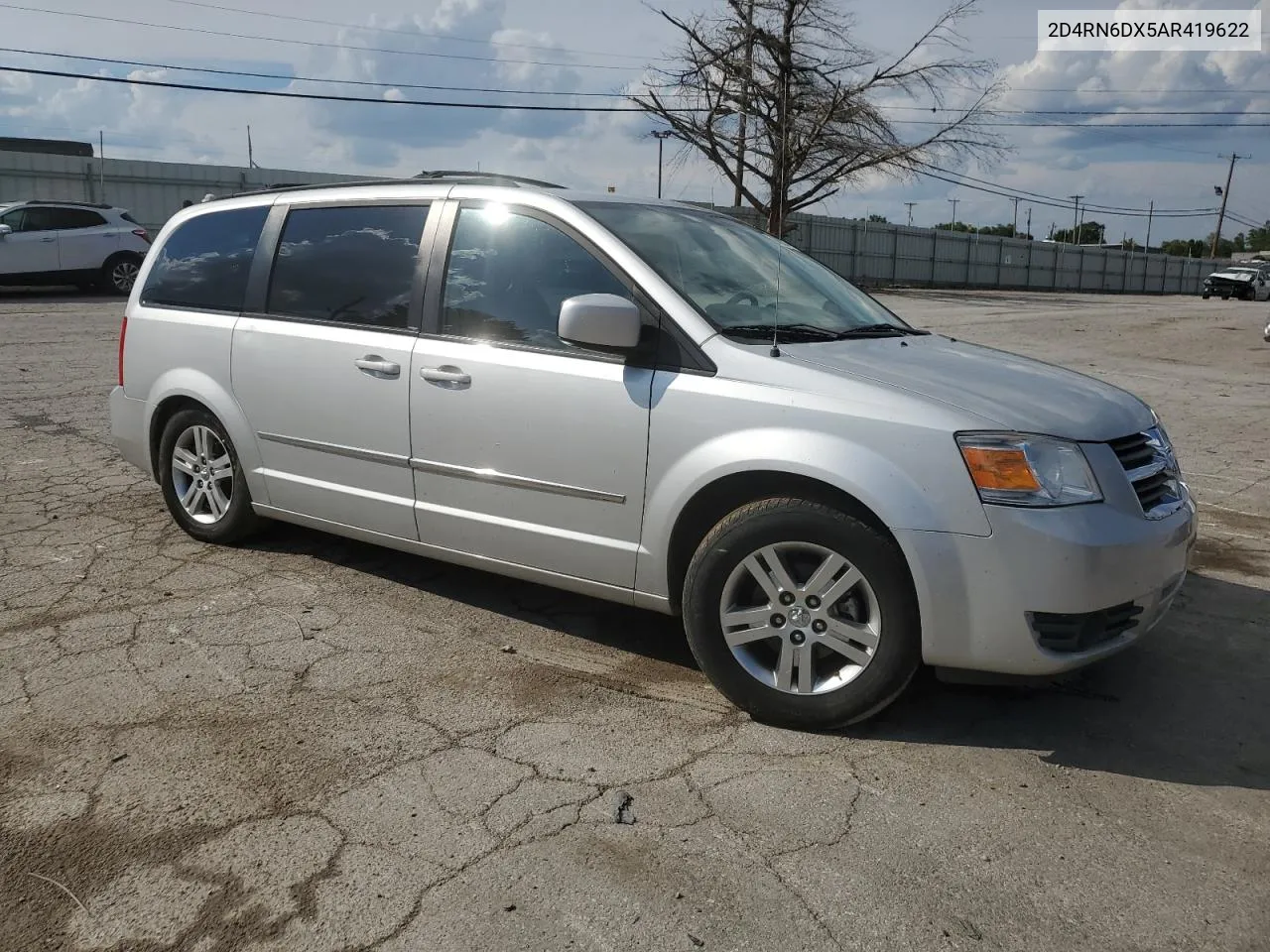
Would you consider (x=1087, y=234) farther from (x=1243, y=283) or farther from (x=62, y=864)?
(x=62, y=864)

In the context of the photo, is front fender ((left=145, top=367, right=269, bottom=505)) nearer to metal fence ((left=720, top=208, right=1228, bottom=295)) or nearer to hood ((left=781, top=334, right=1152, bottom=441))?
hood ((left=781, top=334, right=1152, bottom=441))

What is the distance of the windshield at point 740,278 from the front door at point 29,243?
19.0 metres

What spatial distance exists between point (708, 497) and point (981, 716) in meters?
1.21

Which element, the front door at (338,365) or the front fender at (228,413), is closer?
the front door at (338,365)

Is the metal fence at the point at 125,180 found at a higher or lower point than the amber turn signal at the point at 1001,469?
higher

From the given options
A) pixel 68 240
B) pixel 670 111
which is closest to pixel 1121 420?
pixel 68 240

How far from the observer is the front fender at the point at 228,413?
16.4ft

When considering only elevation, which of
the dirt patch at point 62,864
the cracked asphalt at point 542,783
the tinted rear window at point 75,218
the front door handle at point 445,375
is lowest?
the dirt patch at point 62,864

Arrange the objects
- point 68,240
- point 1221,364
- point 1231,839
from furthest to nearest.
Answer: point 68,240, point 1221,364, point 1231,839

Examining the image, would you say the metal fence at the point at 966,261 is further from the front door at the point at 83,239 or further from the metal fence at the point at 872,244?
the front door at the point at 83,239

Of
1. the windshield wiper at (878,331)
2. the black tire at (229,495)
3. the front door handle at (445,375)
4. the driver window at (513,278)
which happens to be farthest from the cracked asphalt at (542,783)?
the windshield wiper at (878,331)

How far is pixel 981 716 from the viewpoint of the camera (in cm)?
364

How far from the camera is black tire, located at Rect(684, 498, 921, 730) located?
10.8ft

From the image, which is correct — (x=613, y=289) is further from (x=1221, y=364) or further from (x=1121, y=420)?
(x=1221, y=364)
